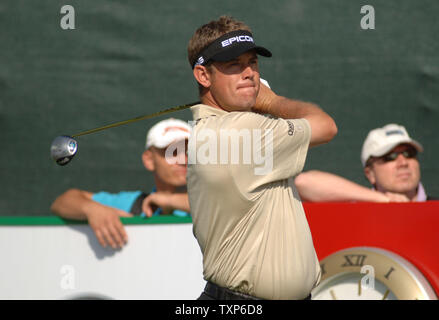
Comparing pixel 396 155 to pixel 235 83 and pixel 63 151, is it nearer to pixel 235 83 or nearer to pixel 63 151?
pixel 235 83

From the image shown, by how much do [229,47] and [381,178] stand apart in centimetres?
165

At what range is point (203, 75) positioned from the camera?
7.63 ft

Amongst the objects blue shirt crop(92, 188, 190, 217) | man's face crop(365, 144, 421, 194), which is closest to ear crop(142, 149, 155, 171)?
blue shirt crop(92, 188, 190, 217)

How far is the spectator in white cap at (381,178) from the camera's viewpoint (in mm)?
3330

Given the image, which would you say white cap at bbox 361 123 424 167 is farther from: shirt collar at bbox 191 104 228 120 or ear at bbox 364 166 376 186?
shirt collar at bbox 191 104 228 120

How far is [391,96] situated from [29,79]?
2192 mm

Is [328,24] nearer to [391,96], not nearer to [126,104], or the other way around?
[391,96]

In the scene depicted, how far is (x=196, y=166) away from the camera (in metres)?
2.17

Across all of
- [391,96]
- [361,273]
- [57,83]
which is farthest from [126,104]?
[361,273]

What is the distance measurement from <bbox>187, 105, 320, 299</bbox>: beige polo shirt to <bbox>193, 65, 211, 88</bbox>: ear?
152mm

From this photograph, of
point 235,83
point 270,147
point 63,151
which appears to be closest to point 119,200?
point 63,151

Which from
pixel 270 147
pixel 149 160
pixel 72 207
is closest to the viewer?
pixel 270 147

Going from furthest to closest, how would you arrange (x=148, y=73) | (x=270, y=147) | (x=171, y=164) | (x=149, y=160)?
(x=148, y=73) < (x=149, y=160) < (x=171, y=164) < (x=270, y=147)

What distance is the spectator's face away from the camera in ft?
12.1
